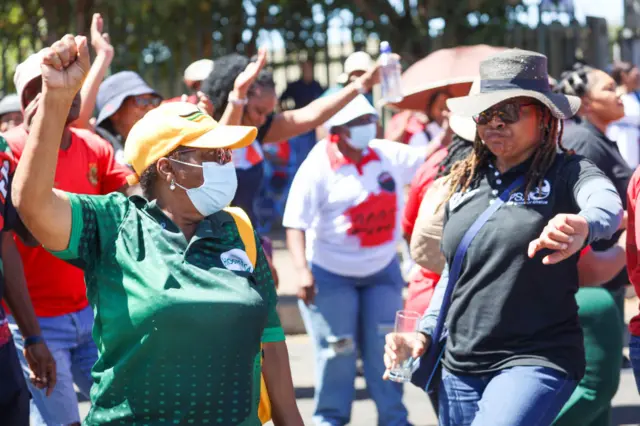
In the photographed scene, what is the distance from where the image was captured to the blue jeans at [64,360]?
501 centimetres

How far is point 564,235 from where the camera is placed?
3432 mm

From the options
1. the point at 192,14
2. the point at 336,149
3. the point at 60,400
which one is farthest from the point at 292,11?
the point at 60,400

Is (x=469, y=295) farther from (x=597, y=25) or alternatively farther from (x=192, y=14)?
(x=597, y=25)

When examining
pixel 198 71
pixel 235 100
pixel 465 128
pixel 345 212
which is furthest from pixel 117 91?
pixel 465 128

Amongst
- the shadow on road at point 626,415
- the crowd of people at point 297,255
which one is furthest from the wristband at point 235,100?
the shadow on road at point 626,415

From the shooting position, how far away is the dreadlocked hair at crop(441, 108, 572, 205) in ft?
13.5

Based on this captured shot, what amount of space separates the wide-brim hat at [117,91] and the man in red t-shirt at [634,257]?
128 inches

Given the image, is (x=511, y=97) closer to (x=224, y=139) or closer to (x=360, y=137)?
(x=224, y=139)

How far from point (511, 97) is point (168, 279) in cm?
159

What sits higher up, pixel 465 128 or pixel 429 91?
pixel 465 128

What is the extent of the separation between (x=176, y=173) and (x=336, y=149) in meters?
3.28

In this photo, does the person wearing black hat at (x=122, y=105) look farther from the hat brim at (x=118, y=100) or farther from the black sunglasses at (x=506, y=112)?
the black sunglasses at (x=506, y=112)

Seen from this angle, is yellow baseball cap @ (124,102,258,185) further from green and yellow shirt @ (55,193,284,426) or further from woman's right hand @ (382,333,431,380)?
woman's right hand @ (382,333,431,380)

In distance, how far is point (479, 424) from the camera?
13.1 ft
